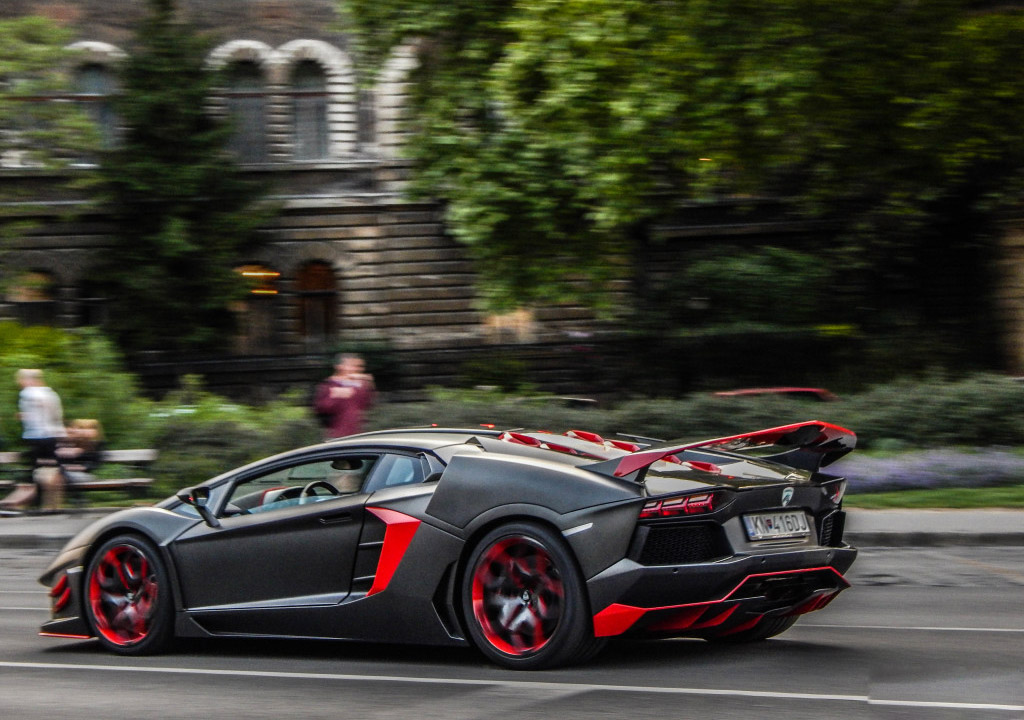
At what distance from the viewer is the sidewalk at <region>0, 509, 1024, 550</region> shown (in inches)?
517

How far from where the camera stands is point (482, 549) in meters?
6.45

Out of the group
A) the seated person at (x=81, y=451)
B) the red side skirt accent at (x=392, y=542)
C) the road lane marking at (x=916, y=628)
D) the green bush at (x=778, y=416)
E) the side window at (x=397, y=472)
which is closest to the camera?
the red side skirt accent at (x=392, y=542)

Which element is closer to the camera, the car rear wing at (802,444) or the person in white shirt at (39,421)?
the car rear wing at (802,444)

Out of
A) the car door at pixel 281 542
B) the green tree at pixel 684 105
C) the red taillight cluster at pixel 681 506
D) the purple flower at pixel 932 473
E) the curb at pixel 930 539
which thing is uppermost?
the green tree at pixel 684 105

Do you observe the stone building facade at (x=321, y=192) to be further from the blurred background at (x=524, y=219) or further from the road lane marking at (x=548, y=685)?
the road lane marking at (x=548, y=685)

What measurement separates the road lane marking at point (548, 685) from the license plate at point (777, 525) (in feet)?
2.58

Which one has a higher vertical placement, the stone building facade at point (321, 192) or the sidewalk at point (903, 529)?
the stone building facade at point (321, 192)

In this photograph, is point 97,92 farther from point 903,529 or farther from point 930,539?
point 930,539

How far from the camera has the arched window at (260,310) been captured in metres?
31.0

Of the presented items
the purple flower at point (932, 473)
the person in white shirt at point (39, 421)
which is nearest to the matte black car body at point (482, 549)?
the person in white shirt at point (39, 421)

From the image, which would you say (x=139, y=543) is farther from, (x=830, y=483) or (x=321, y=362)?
(x=321, y=362)

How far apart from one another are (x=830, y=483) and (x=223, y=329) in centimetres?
2387

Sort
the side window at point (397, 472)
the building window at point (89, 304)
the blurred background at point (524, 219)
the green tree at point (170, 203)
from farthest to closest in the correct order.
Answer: the building window at point (89, 304)
the green tree at point (170, 203)
the blurred background at point (524, 219)
the side window at point (397, 472)

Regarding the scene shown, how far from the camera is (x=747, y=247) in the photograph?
1209 inches
